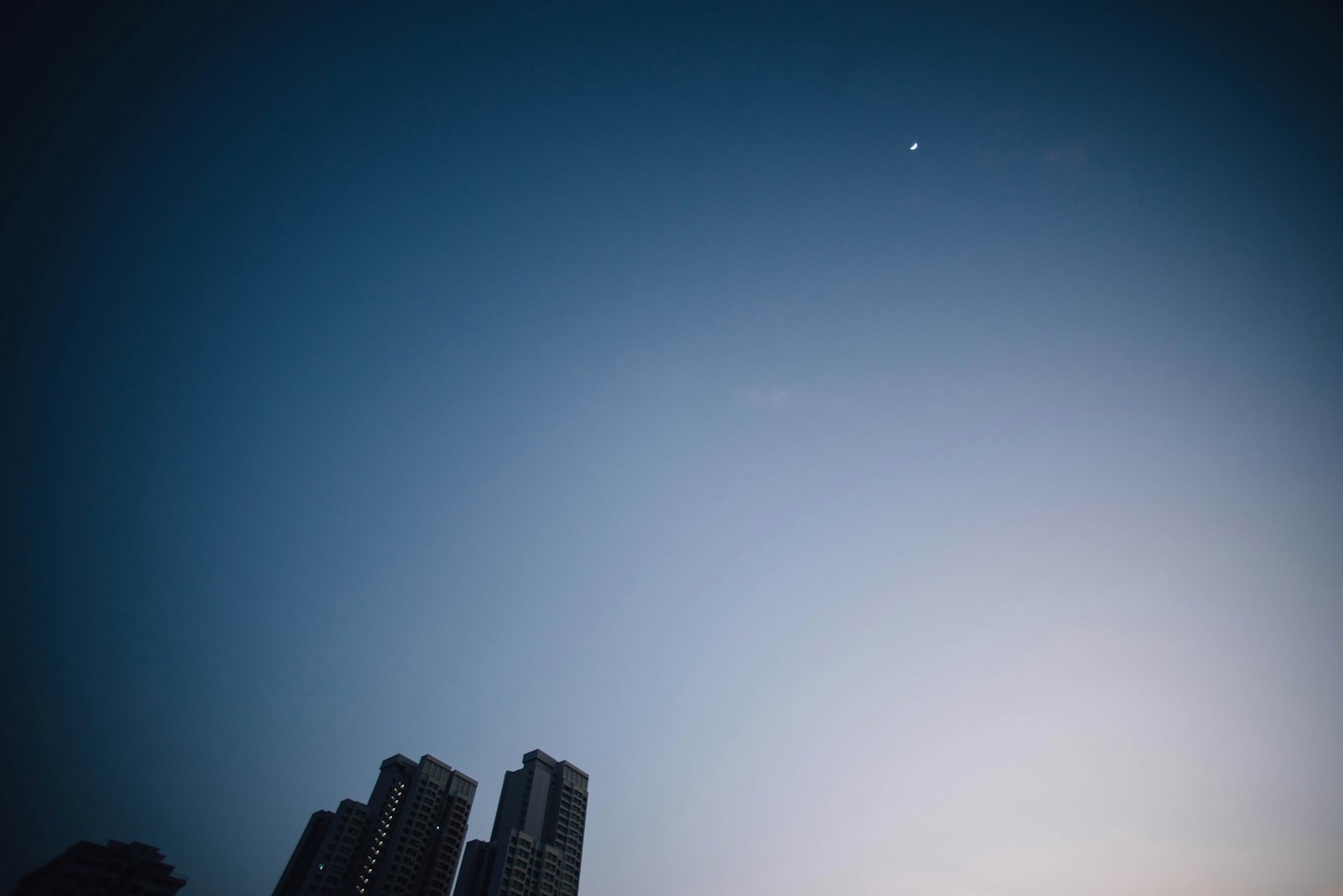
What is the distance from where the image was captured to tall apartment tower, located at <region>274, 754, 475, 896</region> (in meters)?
74.8

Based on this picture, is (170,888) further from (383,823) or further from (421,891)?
(421,891)

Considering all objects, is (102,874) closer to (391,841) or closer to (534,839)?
(391,841)

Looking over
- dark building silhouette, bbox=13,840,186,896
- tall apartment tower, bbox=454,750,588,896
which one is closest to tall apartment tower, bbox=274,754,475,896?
tall apartment tower, bbox=454,750,588,896

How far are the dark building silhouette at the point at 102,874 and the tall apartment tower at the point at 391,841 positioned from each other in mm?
15077

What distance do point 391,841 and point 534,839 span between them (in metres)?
22.5

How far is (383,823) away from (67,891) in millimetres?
34568

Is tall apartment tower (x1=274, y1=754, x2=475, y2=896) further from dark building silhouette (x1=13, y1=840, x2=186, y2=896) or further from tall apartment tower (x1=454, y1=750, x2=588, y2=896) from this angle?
dark building silhouette (x1=13, y1=840, x2=186, y2=896)

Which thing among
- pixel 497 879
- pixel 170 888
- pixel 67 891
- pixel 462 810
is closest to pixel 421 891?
pixel 462 810

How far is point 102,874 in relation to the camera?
68562 millimetres

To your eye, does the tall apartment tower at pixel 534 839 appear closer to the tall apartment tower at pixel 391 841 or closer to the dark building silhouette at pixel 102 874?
the tall apartment tower at pixel 391 841

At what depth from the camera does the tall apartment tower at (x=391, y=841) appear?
74.8m

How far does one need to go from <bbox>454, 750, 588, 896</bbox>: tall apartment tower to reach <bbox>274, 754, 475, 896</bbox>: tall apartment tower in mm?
10173

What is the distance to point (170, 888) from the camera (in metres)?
74.6

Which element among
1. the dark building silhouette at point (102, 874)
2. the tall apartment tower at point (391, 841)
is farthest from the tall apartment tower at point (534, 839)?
the dark building silhouette at point (102, 874)
